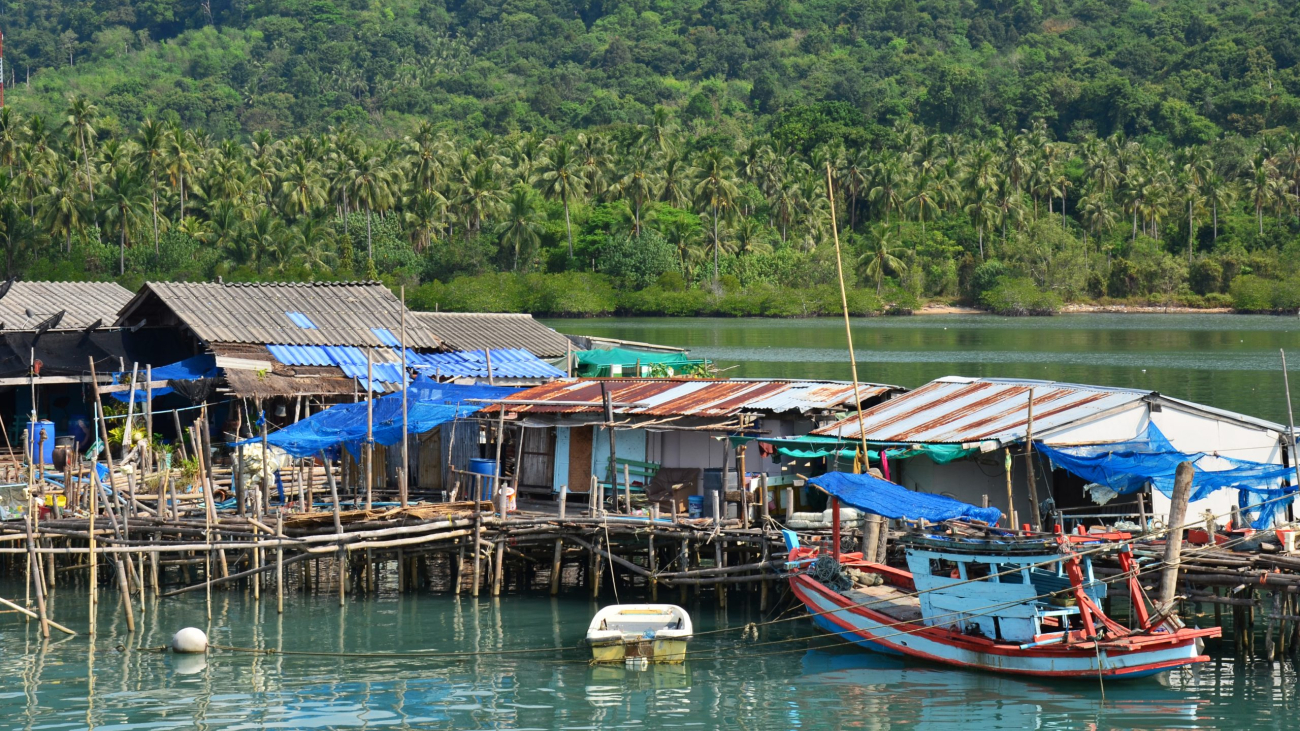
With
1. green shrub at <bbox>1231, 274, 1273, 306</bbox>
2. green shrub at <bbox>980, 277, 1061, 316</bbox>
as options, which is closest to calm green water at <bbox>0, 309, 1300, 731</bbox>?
green shrub at <bbox>980, 277, 1061, 316</bbox>

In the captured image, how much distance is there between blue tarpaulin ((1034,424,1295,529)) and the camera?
22016mm

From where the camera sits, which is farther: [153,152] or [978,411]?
[153,152]

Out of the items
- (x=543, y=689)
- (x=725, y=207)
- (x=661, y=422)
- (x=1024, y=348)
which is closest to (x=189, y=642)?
(x=543, y=689)

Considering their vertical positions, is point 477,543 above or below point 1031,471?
below

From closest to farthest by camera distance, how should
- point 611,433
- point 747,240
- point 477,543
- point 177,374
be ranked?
point 477,543, point 611,433, point 177,374, point 747,240

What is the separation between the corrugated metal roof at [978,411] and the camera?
2342 cm

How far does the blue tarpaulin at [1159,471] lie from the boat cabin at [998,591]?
3.26m

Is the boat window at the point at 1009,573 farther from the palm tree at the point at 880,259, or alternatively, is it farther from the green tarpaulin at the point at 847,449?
the palm tree at the point at 880,259

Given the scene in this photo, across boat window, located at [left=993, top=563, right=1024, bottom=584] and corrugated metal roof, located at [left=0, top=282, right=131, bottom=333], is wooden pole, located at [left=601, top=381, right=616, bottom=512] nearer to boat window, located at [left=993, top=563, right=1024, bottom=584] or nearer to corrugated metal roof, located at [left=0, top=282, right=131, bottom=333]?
boat window, located at [left=993, top=563, right=1024, bottom=584]

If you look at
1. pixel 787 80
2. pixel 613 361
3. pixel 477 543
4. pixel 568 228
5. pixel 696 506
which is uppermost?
pixel 787 80

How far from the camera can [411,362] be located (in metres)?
36.4

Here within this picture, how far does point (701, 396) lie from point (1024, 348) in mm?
50352

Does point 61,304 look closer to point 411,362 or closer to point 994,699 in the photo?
point 411,362

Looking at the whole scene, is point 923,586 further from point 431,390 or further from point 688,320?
point 688,320
